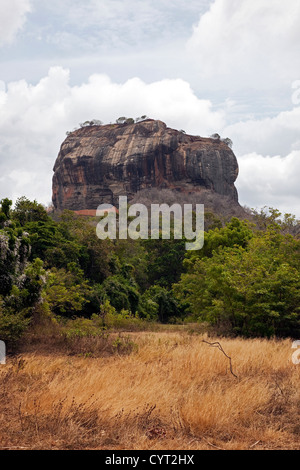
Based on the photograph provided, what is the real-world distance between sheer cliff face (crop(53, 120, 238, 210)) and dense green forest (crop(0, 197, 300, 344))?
4859 centimetres

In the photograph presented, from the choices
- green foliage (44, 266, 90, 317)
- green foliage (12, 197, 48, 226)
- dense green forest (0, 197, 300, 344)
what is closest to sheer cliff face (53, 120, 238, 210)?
dense green forest (0, 197, 300, 344)

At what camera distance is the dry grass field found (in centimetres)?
538

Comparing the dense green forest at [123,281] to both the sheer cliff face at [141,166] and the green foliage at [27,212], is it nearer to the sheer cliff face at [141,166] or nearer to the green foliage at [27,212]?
the green foliage at [27,212]

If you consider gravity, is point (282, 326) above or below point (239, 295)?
below

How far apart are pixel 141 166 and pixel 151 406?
252 feet

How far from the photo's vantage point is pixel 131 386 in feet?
24.4

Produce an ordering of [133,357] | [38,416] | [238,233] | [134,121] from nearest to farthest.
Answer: [38,416] < [133,357] < [238,233] < [134,121]

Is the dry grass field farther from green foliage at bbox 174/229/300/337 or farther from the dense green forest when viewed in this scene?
green foliage at bbox 174/229/300/337

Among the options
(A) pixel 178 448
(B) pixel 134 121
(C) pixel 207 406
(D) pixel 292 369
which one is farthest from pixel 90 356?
(B) pixel 134 121

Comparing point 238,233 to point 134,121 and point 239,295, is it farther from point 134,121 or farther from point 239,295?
point 134,121

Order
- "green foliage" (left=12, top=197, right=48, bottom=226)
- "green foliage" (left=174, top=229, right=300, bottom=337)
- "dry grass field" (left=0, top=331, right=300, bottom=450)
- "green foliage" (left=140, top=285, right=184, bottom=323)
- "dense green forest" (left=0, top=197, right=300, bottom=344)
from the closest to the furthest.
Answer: "dry grass field" (left=0, top=331, right=300, bottom=450)
"dense green forest" (left=0, top=197, right=300, bottom=344)
"green foliage" (left=174, top=229, right=300, bottom=337)
"green foliage" (left=12, top=197, right=48, bottom=226)
"green foliage" (left=140, top=285, right=184, bottom=323)

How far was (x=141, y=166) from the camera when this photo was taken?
8169cm

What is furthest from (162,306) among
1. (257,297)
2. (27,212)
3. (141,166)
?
(141,166)
